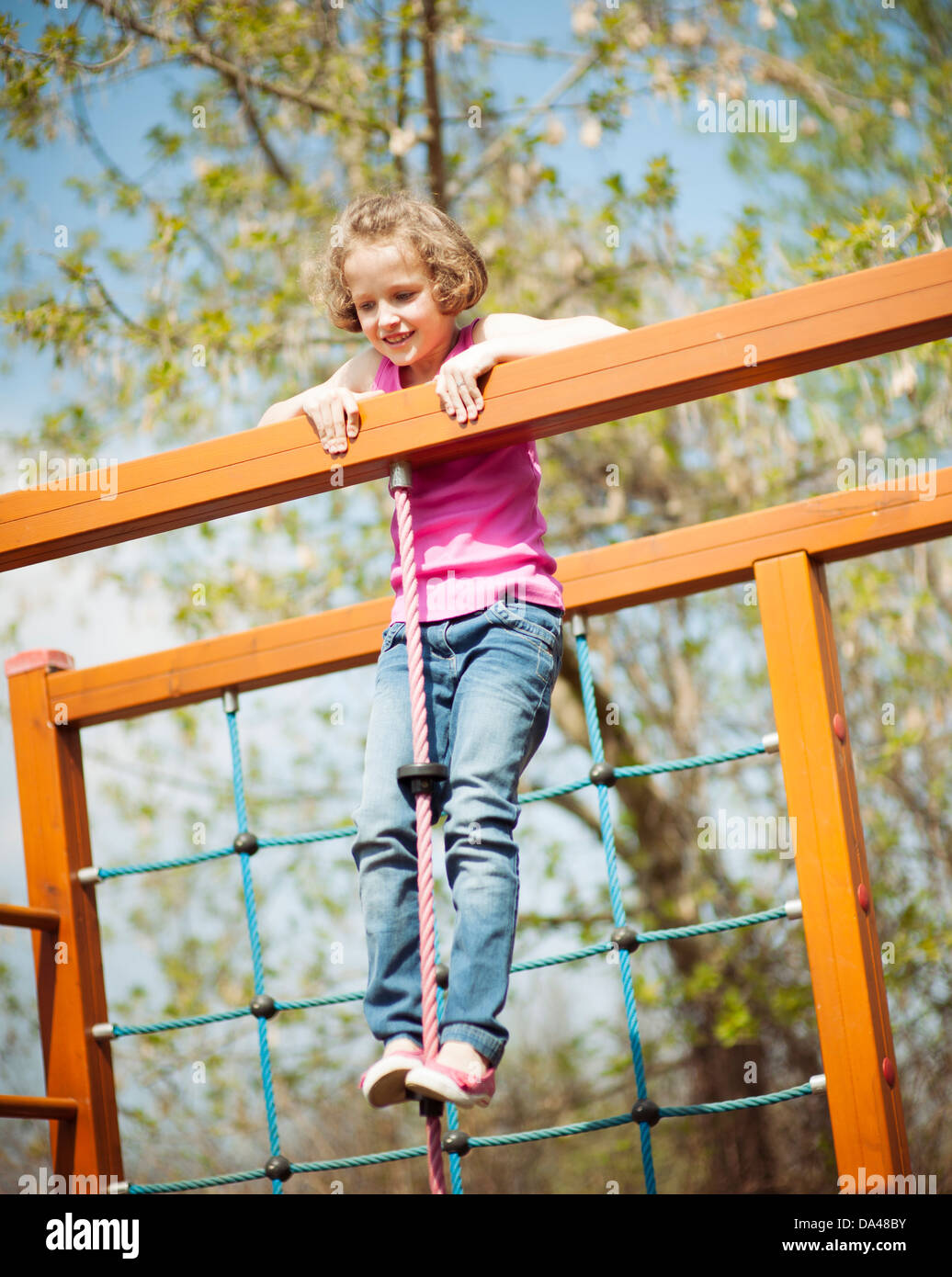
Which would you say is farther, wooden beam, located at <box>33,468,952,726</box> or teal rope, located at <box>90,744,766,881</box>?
teal rope, located at <box>90,744,766,881</box>

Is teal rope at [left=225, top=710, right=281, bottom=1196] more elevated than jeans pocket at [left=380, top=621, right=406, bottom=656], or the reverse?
jeans pocket at [left=380, top=621, right=406, bottom=656]

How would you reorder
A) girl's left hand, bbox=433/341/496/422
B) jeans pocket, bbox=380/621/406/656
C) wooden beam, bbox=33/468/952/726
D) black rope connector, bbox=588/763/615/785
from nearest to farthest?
girl's left hand, bbox=433/341/496/422 < jeans pocket, bbox=380/621/406/656 < wooden beam, bbox=33/468/952/726 < black rope connector, bbox=588/763/615/785

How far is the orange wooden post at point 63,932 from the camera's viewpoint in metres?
2.21

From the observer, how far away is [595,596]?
219 centimetres

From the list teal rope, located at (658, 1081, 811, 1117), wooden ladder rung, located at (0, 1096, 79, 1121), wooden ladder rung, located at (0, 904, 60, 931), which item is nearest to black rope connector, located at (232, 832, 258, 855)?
wooden ladder rung, located at (0, 904, 60, 931)

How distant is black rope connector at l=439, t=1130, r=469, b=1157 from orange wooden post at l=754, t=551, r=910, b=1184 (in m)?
0.51

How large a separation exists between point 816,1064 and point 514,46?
15.5 feet

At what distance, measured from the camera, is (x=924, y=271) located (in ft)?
4.83

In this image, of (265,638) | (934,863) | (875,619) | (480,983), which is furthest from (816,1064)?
(480,983)

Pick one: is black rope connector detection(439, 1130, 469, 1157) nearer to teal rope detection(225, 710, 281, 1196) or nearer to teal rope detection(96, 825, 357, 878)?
teal rope detection(225, 710, 281, 1196)

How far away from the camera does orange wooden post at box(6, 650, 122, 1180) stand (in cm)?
221

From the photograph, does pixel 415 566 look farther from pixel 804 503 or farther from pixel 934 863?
pixel 934 863

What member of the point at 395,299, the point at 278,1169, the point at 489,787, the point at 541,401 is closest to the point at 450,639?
the point at 489,787

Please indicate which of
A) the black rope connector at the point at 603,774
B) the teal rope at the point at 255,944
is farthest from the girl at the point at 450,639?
the teal rope at the point at 255,944
